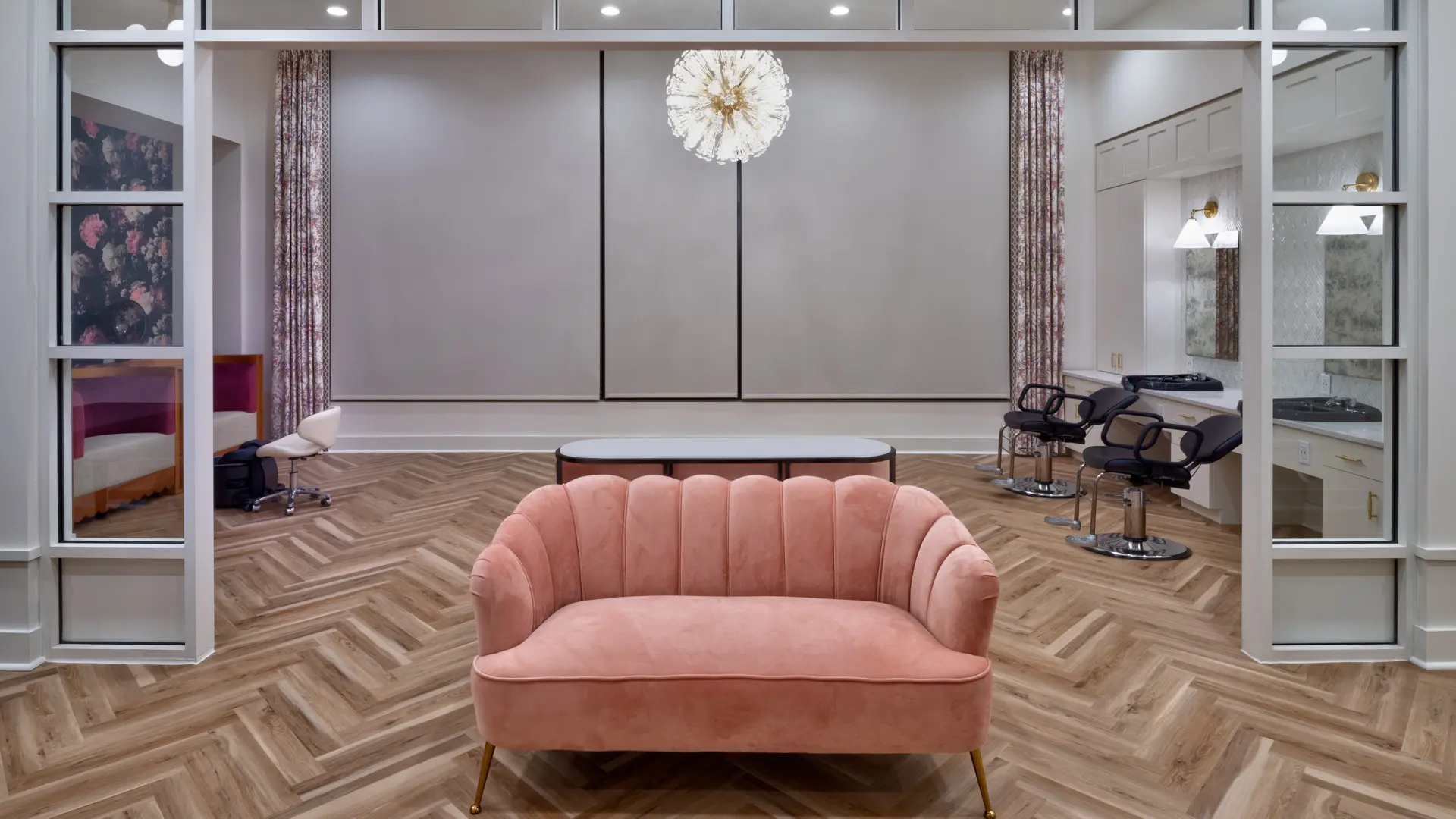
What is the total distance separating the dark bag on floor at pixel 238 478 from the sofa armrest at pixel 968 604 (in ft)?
17.3

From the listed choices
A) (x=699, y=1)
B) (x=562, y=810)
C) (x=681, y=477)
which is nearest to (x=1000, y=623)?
(x=681, y=477)

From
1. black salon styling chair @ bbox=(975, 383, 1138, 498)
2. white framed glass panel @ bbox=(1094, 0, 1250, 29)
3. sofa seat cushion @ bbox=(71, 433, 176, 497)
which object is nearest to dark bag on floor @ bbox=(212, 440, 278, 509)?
sofa seat cushion @ bbox=(71, 433, 176, 497)

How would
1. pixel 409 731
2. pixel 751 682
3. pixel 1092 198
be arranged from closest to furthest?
pixel 751 682, pixel 409 731, pixel 1092 198

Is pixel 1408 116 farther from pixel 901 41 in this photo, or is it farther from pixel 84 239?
pixel 84 239

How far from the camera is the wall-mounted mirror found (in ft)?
19.8

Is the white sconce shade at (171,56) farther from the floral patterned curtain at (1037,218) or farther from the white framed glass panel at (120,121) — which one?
the floral patterned curtain at (1037,218)

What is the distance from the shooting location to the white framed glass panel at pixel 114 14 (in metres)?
3.24

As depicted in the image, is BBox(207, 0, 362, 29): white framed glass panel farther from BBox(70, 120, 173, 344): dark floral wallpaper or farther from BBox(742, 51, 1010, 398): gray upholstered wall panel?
BBox(742, 51, 1010, 398): gray upholstered wall panel

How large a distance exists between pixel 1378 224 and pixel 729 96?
139 inches

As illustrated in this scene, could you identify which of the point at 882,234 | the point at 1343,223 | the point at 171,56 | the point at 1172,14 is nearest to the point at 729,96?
the point at 1172,14

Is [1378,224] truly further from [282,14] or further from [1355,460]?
[282,14]

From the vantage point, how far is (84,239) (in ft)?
10.8

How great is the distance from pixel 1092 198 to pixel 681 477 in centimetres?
577

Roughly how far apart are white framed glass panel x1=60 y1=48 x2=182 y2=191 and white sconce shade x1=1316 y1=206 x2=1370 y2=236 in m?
4.41
